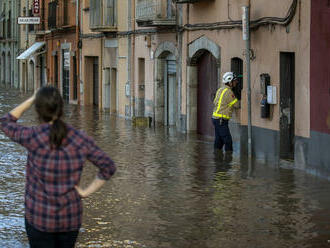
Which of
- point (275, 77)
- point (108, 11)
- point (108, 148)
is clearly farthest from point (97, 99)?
point (275, 77)

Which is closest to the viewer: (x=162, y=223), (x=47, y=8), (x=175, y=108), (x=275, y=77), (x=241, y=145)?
(x=162, y=223)

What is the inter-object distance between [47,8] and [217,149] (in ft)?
87.3

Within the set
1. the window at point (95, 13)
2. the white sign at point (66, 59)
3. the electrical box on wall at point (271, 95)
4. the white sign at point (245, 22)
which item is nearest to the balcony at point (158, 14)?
the window at point (95, 13)

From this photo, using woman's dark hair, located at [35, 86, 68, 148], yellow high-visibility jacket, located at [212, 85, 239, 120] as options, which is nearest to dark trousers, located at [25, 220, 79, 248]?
woman's dark hair, located at [35, 86, 68, 148]

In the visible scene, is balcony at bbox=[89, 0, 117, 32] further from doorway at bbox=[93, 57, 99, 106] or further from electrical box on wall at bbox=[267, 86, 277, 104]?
electrical box on wall at bbox=[267, 86, 277, 104]

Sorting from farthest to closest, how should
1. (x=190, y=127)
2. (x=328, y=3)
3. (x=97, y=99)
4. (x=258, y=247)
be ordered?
(x=97, y=99) < (x=190, y=127) < (x=328, y=3) < (x=258, y=247)

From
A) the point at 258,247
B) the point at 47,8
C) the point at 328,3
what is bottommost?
the point at 258,247

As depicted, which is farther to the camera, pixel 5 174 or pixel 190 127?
pixel 190 127

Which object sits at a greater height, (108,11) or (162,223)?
(108,11)

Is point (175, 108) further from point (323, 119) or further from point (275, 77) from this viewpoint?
point (323, 119)

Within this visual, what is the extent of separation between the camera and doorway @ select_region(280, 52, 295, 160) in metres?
16.1

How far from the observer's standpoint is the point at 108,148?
1877 cm

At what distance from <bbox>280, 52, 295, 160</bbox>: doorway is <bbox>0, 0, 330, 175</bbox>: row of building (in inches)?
0.7

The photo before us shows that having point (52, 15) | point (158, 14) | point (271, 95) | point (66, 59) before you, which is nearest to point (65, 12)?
point (66, 59)
